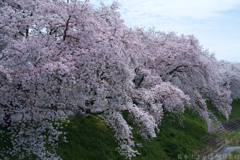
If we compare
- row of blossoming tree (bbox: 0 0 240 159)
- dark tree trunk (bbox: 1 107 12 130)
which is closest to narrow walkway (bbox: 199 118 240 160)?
row of blossoming tree (bbox: 0 0 240 159)

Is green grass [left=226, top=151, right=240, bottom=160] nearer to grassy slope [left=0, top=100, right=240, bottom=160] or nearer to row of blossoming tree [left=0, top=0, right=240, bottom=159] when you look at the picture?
grassy slope [left=0, top=100, right=240, bottom=160]

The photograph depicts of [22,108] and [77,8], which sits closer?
[22,108]

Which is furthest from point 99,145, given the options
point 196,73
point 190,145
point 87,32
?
point 196,73

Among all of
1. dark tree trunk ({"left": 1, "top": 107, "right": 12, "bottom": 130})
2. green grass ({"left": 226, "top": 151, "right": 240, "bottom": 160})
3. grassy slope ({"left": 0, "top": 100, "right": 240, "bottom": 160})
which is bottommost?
green grass ({"left": 226, "top": 151, "right": 240, "bottom": 160})

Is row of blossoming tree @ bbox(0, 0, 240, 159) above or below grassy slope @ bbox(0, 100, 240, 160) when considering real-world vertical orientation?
above

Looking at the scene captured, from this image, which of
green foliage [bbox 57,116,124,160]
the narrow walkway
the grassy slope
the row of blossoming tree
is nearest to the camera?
the row of blossoming tree

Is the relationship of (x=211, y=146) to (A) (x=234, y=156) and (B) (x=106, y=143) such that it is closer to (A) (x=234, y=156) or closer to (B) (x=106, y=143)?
(A) (x=234, y=156)

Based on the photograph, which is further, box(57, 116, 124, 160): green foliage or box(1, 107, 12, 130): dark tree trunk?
box(57, 116, 124, 160): green foliage

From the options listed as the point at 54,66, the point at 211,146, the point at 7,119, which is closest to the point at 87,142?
the point at 7,119

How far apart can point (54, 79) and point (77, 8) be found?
10.5ft

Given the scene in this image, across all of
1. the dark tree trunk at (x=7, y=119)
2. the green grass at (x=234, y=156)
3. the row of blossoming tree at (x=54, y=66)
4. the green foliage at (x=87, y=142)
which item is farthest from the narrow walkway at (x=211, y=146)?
the dark tree trunk at (x=7, y=119)

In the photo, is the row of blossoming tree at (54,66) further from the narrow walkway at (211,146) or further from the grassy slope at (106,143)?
the narrow walkway at (211,146)

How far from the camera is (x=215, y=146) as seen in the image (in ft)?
64.2

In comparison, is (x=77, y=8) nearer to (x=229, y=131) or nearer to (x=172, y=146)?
(x=172, y=146)
